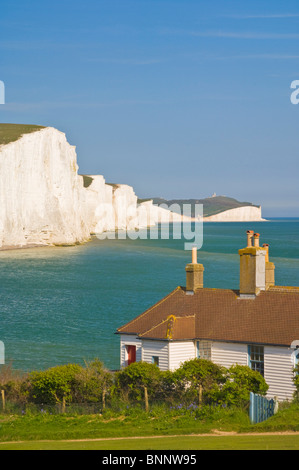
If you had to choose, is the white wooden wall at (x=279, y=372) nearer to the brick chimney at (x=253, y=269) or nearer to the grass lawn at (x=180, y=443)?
the brick chimney at (x=253, y=269)

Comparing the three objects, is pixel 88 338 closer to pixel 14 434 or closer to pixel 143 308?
pixel 143 308

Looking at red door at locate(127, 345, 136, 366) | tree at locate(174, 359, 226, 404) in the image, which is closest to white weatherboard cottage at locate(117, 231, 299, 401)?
red door at locate(127, 345, 136, 366)

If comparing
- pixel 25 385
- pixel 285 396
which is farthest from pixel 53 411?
pixel 285 396

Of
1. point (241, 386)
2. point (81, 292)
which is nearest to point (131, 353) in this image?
point (241, 386)

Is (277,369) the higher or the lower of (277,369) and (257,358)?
the lower

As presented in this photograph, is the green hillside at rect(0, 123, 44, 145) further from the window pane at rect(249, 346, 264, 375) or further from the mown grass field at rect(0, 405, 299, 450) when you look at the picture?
the mown grass field at rect(0, 405, 299, 450)

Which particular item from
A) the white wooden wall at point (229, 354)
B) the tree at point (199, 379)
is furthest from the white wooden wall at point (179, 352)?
the tree at point (199, 379)

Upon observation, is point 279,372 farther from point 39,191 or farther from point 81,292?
point 39,191
